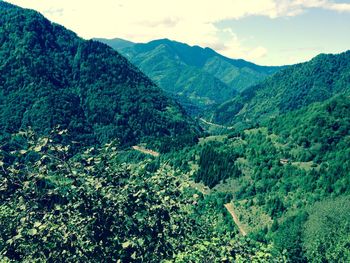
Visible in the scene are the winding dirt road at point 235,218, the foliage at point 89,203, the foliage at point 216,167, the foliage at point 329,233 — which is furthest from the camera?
the foliage at point 216,167

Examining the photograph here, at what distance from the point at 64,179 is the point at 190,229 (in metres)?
7.31

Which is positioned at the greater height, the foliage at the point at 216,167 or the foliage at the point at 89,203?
the foliage at the point at 89,203

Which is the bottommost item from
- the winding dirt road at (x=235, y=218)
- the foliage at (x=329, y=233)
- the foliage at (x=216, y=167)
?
the winding dirt road at (x=235, y=218)

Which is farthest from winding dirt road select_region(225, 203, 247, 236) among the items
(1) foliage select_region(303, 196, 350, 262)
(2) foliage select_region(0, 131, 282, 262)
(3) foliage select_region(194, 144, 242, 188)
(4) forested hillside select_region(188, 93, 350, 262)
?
(2) foliage select_region(0, 131, 282, 262)

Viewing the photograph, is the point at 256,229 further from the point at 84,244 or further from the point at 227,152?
the point at 84,244

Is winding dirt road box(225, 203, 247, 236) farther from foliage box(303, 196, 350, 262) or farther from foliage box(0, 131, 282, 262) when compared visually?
foliage box(0, 131, 282, 262)

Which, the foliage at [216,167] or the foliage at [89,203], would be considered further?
the foliage at [216,167]

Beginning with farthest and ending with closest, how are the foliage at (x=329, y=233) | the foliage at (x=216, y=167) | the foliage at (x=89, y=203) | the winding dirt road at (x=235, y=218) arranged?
the foliage at (x=216, y=167) → the winding dirt road at (x=235, y=218) → the foliage at (x=329, y=233) → the foliage at (x=89, y=203)

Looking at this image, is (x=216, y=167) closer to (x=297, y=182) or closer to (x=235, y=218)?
(x=235, y=218)

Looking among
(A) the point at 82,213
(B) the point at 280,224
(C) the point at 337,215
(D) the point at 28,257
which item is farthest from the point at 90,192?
(B) the point at 280,224

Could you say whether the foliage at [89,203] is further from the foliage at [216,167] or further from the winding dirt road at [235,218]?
the foliage at [216,167]

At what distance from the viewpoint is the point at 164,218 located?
18469mm

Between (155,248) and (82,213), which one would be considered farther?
(155,248)

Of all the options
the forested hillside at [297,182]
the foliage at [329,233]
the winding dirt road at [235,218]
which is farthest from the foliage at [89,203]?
the winding dirt road at [235,218]
